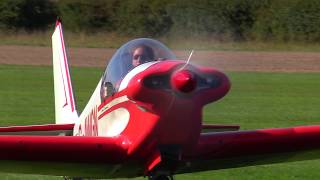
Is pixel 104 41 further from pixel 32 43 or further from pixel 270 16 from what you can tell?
pixel 270 16

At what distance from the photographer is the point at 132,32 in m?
47.8

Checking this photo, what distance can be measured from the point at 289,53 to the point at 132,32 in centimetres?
869

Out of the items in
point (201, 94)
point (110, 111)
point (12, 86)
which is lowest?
point (12, 86)

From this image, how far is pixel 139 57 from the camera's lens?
794cm

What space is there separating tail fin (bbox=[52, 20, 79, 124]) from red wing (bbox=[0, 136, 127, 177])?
372 centimetres

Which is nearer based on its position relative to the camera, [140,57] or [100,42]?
[140,57]

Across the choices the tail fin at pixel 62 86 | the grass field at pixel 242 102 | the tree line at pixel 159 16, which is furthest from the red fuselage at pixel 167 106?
the tree line at pixel 159 16

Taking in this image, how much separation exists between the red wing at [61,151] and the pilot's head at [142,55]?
0.71 meters

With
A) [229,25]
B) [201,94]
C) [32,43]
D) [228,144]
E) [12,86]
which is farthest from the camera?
[32,43]

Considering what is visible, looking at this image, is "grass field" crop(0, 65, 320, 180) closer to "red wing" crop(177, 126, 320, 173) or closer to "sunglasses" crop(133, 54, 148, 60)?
"red wing" crop(177, 126, 320, 173)

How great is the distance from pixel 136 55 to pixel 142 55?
70 mm

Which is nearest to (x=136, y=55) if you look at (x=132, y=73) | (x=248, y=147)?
(x=132, y=73)

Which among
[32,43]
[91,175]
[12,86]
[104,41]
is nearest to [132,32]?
[104,41]

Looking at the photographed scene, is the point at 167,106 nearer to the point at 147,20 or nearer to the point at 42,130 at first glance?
the point at 42,130
